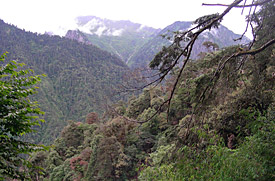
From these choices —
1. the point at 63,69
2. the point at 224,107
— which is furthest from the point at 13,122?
the point at 63,69

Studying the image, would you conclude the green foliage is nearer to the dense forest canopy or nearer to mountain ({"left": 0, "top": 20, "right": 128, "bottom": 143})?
the dense forest canopy

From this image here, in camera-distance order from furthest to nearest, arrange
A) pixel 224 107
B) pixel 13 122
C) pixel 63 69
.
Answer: pixel 63 69 < pixel 224 107 < pixel 13 122

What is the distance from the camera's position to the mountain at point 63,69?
9494 cm

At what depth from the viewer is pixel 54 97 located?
4094 inches

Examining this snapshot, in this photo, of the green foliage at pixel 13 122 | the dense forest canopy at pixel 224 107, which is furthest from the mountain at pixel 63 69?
the dense forest canopy at pixel 224 107

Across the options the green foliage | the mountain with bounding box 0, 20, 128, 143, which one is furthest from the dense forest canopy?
the mountain with bounding box 0, 20, 128, 143

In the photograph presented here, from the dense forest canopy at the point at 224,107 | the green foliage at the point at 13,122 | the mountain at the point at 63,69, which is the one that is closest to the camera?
the dense forest canopy at the point at 224,107

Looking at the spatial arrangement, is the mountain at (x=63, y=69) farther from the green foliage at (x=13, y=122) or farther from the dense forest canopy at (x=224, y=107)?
the dense forest canopy at (x=224, y=107)

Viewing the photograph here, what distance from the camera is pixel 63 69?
12344cm

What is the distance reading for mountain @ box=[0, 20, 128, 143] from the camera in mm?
94938

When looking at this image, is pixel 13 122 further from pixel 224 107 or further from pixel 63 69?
pixel 63 69

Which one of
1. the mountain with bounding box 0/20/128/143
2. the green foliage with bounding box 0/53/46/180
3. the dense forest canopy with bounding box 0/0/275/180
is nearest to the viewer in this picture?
the dense forest canopy with bounding box 0/0/275/180

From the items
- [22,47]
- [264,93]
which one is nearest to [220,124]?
[264,93]

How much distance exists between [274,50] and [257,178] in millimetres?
3469
